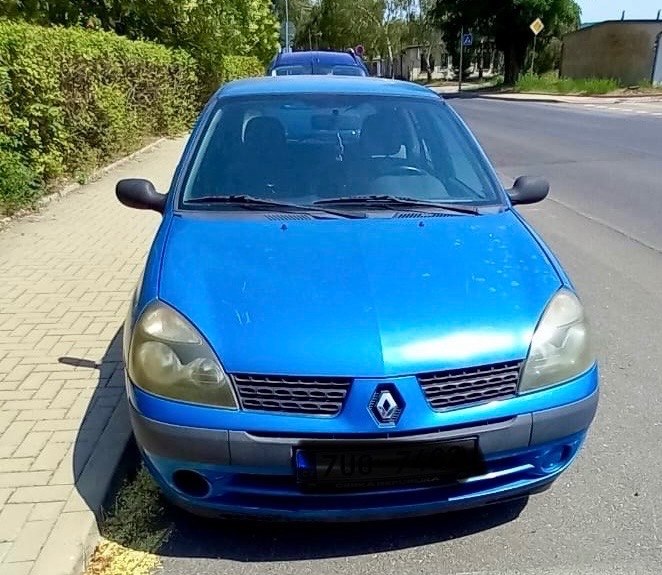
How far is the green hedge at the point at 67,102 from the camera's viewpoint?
748 centimetres

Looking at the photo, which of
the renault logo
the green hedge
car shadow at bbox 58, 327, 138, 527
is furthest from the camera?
the green hedge

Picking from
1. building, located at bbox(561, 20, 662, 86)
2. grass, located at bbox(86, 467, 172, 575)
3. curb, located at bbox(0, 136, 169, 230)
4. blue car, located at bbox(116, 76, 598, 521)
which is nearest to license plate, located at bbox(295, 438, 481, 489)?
blue car, located at bbox(116, 76, 598, 521)

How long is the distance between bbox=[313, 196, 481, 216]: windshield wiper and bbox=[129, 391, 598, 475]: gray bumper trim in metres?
1.18

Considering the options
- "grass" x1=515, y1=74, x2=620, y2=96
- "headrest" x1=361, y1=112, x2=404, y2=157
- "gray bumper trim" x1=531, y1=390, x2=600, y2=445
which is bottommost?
"grass" x1=515, y1=74, x2=620, y2=96

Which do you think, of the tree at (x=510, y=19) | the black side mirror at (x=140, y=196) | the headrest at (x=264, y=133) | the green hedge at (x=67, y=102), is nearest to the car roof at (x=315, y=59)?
the green hedge at (x=67, y=102)

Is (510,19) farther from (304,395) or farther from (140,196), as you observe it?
Answer: (304,395)

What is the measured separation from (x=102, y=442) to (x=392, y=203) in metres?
1.81

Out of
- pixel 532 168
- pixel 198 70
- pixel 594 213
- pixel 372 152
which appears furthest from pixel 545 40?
pixel 372 152

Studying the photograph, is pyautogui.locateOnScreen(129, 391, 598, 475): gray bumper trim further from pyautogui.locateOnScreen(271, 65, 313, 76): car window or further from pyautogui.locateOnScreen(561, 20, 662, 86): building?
pyautogui.locateOnScreen(561, 20, 662, 86): building

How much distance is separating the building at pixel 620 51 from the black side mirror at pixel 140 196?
37.7 metres

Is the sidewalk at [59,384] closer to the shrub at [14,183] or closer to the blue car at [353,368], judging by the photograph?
the shrub at [14,183]

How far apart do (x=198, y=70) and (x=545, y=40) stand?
3460 centimetres

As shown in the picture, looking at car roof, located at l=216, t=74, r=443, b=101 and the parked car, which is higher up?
car roof, located at l=216, t=74, r=443, b=101

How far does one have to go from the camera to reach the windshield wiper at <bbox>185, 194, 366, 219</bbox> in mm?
3131
